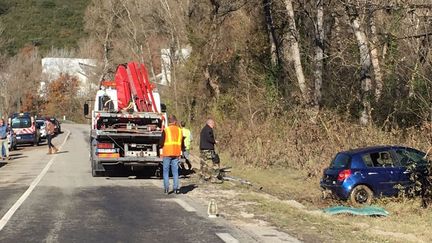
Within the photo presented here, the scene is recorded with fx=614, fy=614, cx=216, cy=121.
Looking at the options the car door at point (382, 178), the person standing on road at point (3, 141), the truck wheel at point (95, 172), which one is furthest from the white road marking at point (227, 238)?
the person standing on road at point (3, 141)

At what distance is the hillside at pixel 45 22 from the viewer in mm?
107812

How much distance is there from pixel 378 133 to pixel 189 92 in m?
19.8

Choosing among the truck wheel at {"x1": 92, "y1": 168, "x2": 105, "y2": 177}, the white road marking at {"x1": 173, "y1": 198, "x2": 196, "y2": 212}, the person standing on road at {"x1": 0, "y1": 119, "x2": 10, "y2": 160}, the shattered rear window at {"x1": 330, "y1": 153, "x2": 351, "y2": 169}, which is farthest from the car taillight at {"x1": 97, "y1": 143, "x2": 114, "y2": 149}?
the person standing on road at {"x1": 0, "y1": 119, "x2": 10, "y2": 160}

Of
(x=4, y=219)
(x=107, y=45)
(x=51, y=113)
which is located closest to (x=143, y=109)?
(x=4, y=219)

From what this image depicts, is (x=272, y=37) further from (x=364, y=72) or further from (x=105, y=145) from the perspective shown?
(x=105, y=145)

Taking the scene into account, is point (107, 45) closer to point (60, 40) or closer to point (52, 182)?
point (60, 40)

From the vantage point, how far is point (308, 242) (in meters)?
9.03

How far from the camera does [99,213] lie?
1180 centimetres

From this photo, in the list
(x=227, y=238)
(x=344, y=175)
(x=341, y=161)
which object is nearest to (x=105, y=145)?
(x=341, y=161)

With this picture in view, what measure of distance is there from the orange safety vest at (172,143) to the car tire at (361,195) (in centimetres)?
433

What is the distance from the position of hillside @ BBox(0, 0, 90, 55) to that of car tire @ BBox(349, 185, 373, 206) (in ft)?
318

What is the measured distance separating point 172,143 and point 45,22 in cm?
10378

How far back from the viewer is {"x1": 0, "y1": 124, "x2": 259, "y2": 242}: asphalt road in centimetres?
951

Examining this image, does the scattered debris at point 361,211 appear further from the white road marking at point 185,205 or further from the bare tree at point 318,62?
the bare tree at point 318,62
